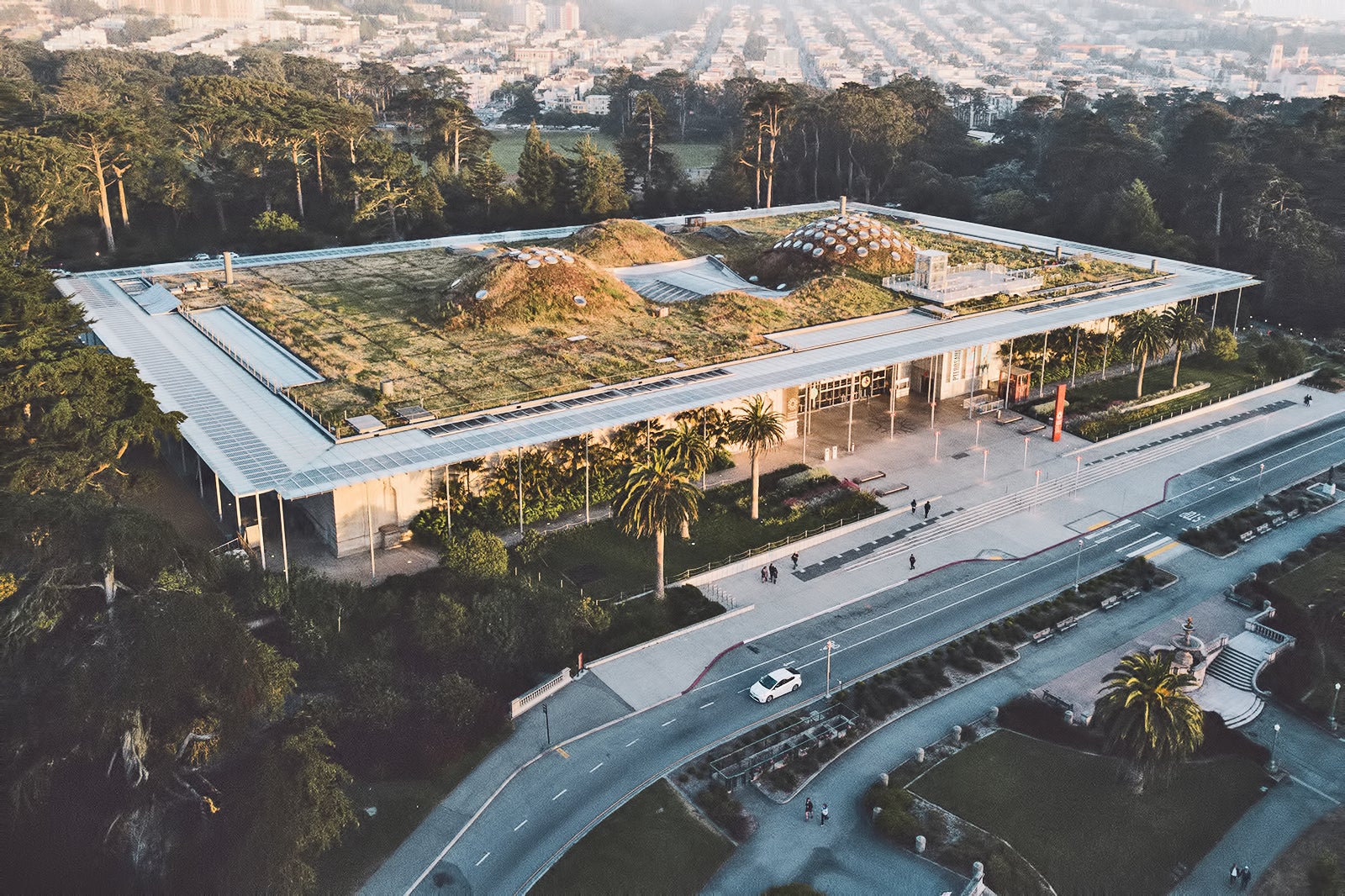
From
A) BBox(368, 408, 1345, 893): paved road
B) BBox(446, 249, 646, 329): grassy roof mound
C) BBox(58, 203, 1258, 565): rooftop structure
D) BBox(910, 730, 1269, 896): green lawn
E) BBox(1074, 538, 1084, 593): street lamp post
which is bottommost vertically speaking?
BBox(910, 730, 1269, 896): green lawn

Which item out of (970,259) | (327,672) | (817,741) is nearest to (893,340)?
(970,259)

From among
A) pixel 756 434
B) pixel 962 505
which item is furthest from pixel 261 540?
pixel 962 505

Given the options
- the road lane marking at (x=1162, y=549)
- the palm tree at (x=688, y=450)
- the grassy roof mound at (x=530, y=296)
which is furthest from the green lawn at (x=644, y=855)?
the grassy roof mound at (x=530, y=296)

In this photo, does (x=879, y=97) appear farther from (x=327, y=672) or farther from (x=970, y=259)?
(x=327, y=672)

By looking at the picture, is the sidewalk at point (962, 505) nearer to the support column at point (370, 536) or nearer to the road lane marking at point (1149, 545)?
the road lane marking at point (1149, 545)

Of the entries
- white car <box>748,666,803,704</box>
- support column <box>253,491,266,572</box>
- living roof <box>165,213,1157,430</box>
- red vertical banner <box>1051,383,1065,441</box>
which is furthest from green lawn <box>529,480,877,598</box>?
red vertical banner <box>1051,383,1065,441</box>

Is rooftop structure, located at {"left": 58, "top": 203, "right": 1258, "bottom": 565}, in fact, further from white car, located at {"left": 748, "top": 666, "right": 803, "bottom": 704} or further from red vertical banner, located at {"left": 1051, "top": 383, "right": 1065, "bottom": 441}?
white car, located at {"left": 748, "top": 666, "right": 803, "bottom": 704}
